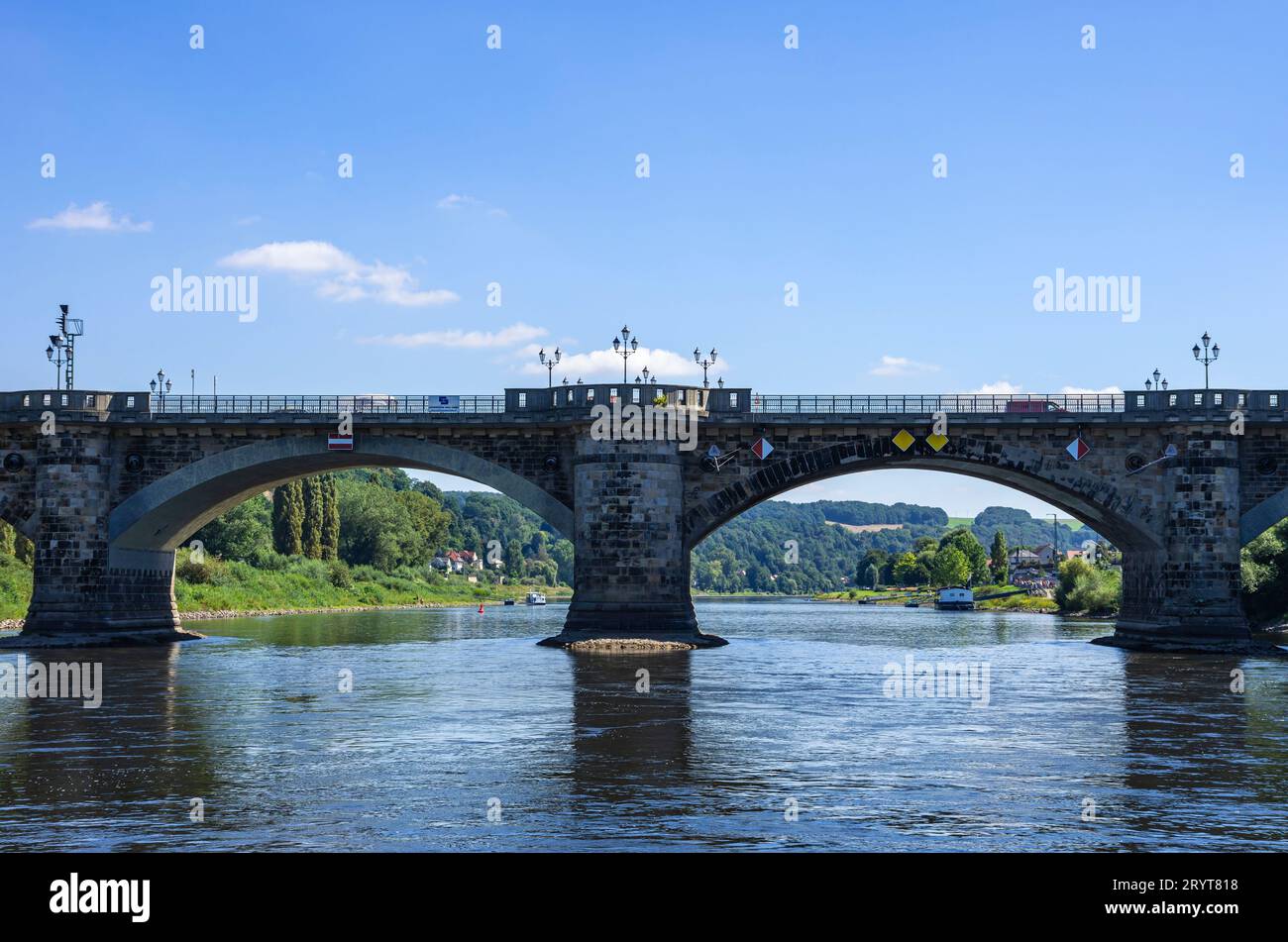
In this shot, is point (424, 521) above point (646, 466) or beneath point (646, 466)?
beneath

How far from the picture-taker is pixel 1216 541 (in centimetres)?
6406

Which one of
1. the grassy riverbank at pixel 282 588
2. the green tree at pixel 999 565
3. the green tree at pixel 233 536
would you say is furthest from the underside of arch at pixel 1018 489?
the green tree at pixel 999 565

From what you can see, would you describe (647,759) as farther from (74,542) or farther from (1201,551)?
(74,542)

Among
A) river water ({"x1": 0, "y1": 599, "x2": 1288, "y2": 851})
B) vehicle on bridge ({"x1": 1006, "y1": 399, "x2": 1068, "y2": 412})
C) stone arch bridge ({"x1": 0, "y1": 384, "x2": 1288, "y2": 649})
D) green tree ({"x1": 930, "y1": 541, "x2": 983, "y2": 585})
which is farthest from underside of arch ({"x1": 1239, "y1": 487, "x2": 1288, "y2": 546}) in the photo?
green tree ({"x1": 930, "y1": 541, "x2": 983, "y2": 585})

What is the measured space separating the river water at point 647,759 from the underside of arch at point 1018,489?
1266 centimetres

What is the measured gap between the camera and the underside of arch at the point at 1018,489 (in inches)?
2623

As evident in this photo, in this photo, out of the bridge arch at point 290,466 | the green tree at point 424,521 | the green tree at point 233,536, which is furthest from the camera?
the green tree at point 424,521

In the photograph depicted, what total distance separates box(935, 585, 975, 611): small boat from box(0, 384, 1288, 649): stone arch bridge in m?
77.8

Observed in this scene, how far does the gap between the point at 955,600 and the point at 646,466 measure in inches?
3614

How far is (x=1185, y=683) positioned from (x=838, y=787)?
27075 mm

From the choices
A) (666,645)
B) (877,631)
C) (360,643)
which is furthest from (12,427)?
(877,631)

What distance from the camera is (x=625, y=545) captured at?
6506cm

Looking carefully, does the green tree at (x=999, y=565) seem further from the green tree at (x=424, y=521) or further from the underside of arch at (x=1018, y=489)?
the underside of arch at (x=1018, y=489)

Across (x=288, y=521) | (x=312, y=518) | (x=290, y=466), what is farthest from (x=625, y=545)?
(x=312, y=518)
